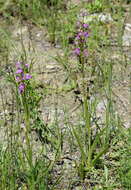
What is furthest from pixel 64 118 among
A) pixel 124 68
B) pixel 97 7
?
pixel 97 7

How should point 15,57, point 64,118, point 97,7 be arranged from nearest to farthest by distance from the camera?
point 64,118 < point 15,57 < point 97,7

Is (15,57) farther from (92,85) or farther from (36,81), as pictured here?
(92,85)

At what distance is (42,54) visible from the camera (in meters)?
3.98

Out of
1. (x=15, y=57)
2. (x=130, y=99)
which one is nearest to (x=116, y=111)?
(x=130, y=99)

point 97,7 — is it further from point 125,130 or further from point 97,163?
point 97,163

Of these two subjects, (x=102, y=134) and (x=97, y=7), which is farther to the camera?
(x=97, y=7)

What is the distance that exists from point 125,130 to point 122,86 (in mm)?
664

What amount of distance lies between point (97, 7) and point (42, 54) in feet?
2.82

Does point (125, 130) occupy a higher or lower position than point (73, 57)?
lower

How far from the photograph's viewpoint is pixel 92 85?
3.52 meters

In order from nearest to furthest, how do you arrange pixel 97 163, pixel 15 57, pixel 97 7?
pixel 97 163
pixel 15 57
pixel 97 7

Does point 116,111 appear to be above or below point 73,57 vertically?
below

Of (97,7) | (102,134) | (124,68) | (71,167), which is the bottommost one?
(71,167)

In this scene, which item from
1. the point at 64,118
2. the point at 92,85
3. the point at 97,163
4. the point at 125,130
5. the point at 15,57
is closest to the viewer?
the point at 97,163
